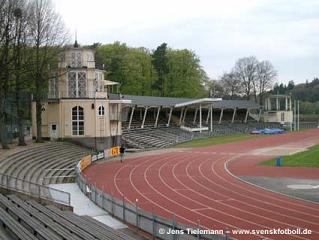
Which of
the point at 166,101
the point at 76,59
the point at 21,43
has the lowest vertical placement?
the point at 166,101

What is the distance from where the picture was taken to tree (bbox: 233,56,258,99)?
11599 cm

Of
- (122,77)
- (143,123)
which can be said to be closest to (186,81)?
(122,77)

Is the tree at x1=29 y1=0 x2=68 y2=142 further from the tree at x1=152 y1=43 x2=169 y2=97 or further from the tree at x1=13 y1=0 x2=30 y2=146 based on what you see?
the tree at x1=152 y1=43 x2=169 y2=97

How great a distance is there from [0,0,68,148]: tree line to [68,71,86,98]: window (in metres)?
2.96

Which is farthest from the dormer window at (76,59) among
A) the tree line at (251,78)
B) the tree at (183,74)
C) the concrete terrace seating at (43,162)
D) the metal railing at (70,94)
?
the tree line at (251,78)

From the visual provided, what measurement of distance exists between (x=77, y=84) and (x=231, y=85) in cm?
7423

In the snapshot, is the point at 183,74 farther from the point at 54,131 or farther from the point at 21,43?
the point at 21,43

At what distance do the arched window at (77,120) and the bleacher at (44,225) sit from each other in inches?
1231

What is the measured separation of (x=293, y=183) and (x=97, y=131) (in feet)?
80.5

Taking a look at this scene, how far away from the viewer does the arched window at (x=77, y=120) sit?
51031 mm

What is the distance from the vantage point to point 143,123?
6938 centimetres

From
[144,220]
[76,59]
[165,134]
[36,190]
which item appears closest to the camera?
[144,220]

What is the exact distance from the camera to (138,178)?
35.4m

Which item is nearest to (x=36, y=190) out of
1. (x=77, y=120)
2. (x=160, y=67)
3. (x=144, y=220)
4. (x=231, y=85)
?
(x=144, y=220)
